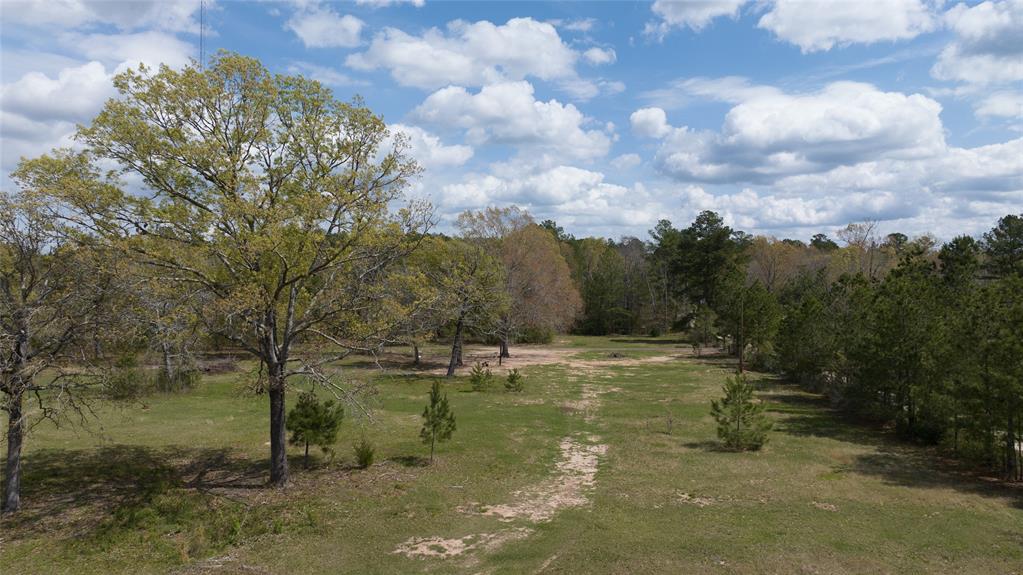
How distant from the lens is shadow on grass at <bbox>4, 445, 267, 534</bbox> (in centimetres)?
1295

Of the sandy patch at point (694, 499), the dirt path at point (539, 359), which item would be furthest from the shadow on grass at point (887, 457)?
the dirt path at point (539, 359)

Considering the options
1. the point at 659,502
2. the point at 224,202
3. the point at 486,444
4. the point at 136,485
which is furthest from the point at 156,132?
the point at 659,502

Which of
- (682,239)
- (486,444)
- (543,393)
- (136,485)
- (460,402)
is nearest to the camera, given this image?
(136,485)

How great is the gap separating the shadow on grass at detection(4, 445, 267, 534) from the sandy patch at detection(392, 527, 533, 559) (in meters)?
5.69

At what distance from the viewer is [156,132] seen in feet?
45.4

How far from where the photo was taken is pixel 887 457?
754 inches

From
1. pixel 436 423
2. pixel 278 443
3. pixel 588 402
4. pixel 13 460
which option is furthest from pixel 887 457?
pixel 13 460

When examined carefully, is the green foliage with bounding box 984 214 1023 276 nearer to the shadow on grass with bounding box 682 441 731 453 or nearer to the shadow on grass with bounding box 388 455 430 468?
the shadow on grass with bounding box 682 441 731 453

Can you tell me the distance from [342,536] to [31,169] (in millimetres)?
10457

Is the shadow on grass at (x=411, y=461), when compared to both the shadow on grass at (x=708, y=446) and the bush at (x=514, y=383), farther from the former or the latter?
the bush at (x=514, y=383)

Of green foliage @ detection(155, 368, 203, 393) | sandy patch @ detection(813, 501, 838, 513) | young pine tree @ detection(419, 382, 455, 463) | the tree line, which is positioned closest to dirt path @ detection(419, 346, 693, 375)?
the tree line

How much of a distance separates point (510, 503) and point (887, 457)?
13.1m

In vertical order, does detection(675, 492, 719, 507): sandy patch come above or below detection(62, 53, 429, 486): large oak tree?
below

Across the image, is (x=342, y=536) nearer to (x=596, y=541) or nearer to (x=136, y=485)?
(x=596, y=541)
